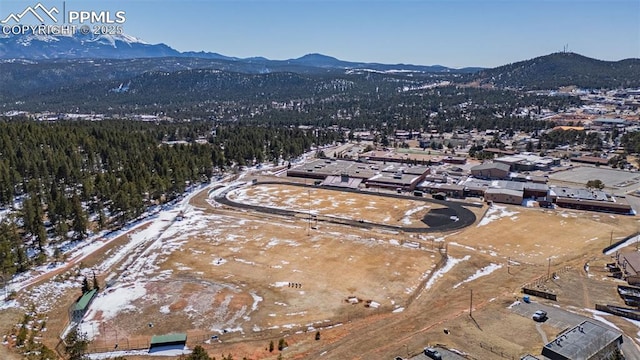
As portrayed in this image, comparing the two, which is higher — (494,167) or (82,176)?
(82,176)

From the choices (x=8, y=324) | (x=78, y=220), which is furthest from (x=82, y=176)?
(x=8, y=324)

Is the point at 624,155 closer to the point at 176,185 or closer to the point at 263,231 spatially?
the point at 263,231

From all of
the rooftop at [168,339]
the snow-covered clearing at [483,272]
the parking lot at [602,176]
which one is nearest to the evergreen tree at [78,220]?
the rooftop at [168,339]

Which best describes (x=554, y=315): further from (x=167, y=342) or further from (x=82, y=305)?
(x=82, y=305)

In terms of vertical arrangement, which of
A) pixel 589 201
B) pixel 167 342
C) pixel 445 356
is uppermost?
pixel 445 356

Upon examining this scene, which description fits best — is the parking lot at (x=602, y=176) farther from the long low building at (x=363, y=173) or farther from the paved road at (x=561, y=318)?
the paved road at (x=561, y=318)

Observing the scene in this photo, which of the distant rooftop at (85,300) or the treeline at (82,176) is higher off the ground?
the treeline at (82,176)
